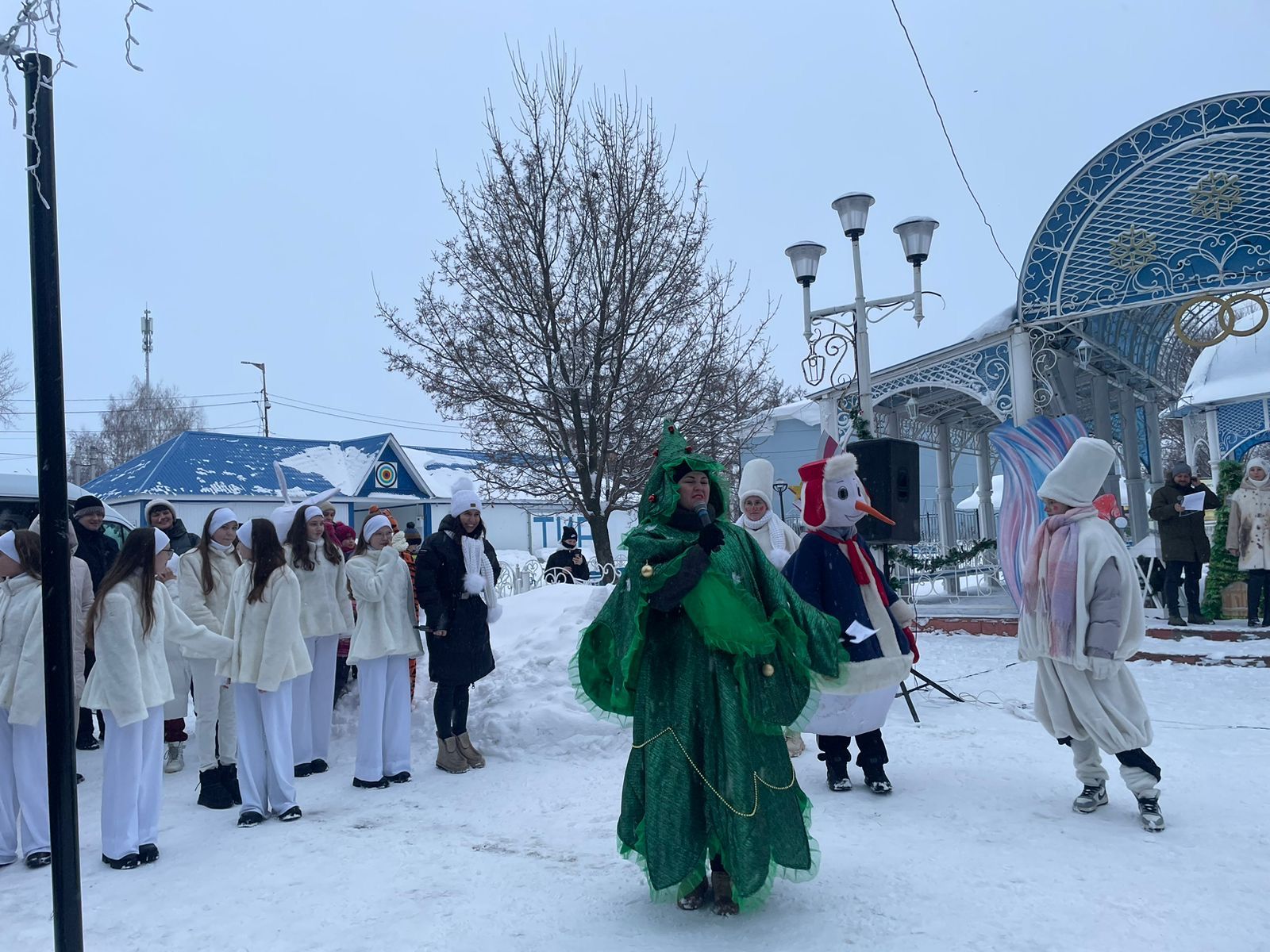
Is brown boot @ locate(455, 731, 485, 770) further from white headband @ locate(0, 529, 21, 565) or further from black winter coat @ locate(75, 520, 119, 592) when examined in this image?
black winter coat @ locate(75, 520, 119, 592)

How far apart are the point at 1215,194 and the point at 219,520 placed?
9410mm

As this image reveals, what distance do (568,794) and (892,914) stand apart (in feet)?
8.02

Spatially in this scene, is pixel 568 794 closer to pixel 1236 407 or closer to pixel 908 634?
pixel 908 634

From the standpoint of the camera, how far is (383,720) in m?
6.34

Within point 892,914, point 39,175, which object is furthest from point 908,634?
point 39,175

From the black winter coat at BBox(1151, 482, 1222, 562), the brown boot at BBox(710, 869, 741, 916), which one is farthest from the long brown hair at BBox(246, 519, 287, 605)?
the black winter coat at BBox(1151, 482, 1222, 562)

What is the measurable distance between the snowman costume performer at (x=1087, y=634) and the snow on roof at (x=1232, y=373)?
12947 mm

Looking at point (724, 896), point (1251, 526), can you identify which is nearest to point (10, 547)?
point (724, 896)

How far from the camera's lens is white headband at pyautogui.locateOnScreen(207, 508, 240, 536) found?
640 centimetres

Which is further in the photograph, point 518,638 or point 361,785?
point 518,638

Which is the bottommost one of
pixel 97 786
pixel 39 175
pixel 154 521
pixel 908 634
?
pixel 97 786

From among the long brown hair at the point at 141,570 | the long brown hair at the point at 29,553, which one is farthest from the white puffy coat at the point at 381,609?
the long brown hair at the point at 29,553

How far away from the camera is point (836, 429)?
14.0 m

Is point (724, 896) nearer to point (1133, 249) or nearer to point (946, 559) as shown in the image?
point (1133, 249)
